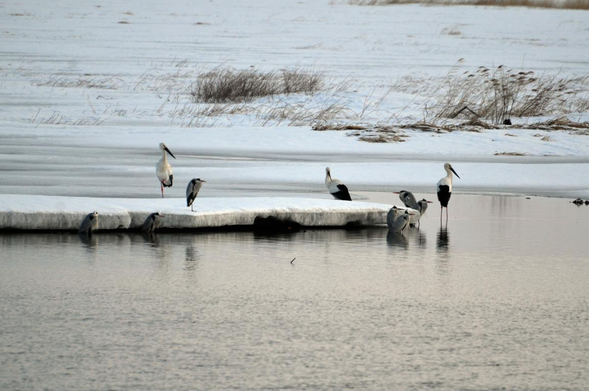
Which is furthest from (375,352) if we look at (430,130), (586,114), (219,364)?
(586,114)

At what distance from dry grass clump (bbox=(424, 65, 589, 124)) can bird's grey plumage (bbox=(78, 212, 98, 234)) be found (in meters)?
14.2

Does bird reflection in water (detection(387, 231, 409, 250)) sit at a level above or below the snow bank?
below

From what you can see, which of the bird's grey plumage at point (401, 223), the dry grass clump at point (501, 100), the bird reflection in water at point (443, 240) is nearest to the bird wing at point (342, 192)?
the bird reflection in water at point (443, 240)

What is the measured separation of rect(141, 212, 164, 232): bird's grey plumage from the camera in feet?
28.8

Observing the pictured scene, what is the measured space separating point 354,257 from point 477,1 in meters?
55.3

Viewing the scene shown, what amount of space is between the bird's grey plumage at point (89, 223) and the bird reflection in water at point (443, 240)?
2958 millimetres

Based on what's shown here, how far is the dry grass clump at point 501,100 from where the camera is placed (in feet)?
74.8

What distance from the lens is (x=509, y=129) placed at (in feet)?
66.5

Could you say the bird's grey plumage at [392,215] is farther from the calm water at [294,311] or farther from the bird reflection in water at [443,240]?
the bird reflection in water at [443,240]

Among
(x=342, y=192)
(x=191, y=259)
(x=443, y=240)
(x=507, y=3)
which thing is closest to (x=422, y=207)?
(x=342, y=192)

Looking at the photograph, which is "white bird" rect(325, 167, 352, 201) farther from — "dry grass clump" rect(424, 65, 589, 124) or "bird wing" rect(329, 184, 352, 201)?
"dry grass clump" rect(424, 65, 589, 124)

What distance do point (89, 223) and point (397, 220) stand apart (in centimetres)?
286

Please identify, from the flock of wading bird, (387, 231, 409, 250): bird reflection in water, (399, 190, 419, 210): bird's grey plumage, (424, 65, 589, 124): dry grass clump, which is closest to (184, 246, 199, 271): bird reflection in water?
the flock of wading bird

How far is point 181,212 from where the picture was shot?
9.03 meters
